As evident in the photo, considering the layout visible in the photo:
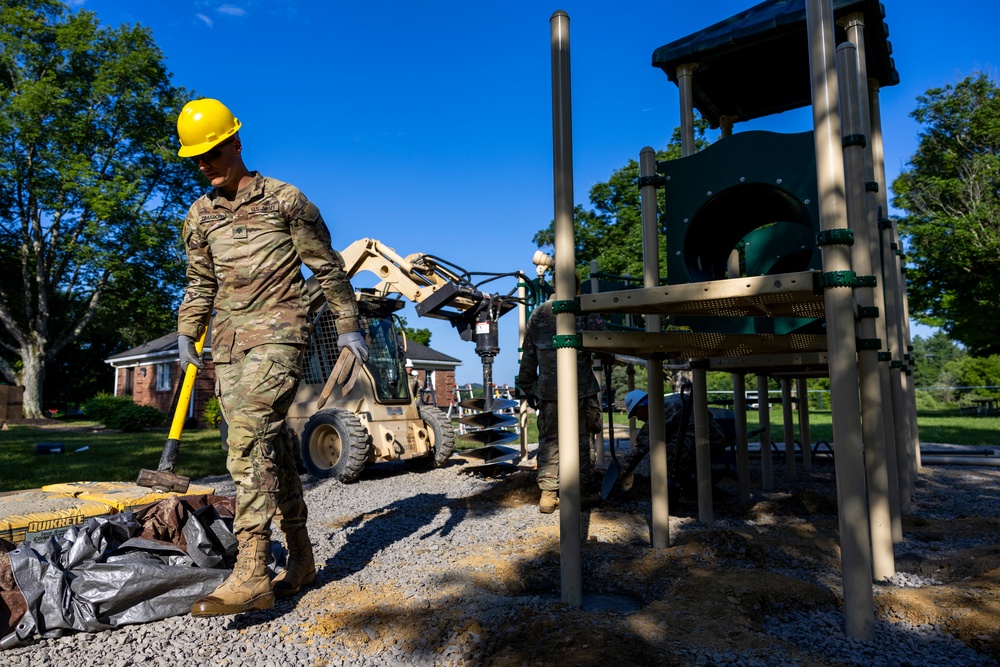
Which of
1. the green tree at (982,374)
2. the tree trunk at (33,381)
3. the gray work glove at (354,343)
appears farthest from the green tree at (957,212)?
the tree trunk at (33,381)

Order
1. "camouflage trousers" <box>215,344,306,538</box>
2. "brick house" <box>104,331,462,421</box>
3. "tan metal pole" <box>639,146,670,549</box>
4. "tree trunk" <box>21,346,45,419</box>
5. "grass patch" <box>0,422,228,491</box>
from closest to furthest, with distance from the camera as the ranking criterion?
"camouflage trousers" <box>215,344,306,538</box>
"tan metal pole" <box>639,146,670,549</box>
"grass patch" <box>0,422,228,491</box>
"tree trunk" <box>21,346,45,419</box>
"brick house" <box>104,331,462,421</box>

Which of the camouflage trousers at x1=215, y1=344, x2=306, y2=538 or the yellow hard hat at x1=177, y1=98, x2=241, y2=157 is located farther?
Result: the yellow hard hat at x1=177, y1=98, x2=241, y2=157

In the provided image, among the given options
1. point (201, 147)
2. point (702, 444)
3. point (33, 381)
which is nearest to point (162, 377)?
point (33, 381)

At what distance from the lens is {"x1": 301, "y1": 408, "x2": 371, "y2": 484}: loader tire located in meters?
7.85

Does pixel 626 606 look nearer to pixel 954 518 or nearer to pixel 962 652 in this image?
pixel 962 652

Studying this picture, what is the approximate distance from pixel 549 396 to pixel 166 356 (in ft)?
88.1

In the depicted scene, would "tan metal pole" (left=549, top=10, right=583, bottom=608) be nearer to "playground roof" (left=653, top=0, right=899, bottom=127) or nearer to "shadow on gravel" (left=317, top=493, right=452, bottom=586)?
"shadow on gravel" (left=317, top=493, right=452, bottom=586)

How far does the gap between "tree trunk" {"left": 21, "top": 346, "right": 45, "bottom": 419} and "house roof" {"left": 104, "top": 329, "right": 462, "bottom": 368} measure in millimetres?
4069

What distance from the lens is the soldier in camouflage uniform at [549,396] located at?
224 inches

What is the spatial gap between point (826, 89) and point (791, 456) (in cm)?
565

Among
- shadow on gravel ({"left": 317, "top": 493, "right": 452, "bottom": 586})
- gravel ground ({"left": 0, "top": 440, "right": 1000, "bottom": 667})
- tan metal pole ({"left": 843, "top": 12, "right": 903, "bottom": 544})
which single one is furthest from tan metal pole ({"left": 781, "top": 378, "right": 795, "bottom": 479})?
shadow on gravel ({"left": 317, "top": 493, "right": 452, "bottom": 586})

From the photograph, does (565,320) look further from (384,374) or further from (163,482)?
(384,374)

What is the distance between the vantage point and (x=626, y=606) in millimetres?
3250

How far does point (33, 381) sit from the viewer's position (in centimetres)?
2538
